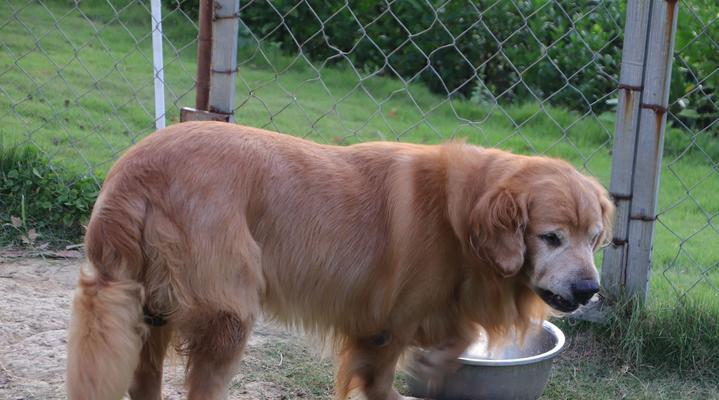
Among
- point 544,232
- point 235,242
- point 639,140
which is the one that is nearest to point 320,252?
point 235,242

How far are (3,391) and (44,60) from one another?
4981 millimetres

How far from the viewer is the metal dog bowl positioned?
14.3ft

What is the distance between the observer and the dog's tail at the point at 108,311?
10.8ft

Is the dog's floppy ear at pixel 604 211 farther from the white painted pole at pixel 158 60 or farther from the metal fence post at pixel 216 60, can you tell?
the white painted pole at pixel 158 60

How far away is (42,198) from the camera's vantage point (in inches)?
235

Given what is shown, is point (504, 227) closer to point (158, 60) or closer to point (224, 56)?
point (224, 56)

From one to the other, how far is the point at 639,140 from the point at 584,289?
1.43 metres

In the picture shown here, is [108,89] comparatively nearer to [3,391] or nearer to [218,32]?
[218,32]

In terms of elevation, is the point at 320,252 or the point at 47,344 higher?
the point at 320,252

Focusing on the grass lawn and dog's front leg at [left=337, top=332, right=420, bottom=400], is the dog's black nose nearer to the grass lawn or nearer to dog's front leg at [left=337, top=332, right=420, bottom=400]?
dog's front leg at [left=337, top=332, right=420, bottom=400]

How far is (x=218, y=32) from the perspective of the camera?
5219mm

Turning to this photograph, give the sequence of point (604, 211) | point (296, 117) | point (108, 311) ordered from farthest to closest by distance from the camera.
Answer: point (296, 117)
point (604, 211)
point (108, 311)

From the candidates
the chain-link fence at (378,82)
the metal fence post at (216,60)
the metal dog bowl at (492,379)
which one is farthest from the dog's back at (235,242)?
the chain-link fence at (378,82)

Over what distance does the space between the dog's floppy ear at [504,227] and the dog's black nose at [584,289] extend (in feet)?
0.72
